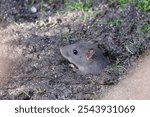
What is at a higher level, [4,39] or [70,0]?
[70,0]

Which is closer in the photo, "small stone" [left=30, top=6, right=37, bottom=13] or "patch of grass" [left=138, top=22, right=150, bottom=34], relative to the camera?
"patch of grass" [left=138, top=22, right=150, bottom=34]

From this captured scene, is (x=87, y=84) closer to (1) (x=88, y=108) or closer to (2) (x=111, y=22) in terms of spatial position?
(1) (x=88, y=108)

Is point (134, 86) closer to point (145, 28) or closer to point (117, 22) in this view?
point (145, 28)

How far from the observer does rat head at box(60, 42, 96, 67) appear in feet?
29.3

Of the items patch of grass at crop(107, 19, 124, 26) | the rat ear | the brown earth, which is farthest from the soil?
the rat ear

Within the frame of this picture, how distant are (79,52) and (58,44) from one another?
1.36 feet

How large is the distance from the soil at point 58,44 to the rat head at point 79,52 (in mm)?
143

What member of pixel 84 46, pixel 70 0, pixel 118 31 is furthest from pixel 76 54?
pixel 70 0

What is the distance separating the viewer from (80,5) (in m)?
10.0

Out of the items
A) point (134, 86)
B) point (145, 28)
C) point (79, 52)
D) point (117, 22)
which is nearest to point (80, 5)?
point (117, 22)

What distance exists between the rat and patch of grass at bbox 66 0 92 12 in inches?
40.4

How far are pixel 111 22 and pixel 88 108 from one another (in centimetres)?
231

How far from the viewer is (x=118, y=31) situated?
30.6ft

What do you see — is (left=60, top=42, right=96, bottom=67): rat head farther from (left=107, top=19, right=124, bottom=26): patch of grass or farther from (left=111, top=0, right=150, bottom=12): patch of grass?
(left=111, top=0, right=150, bottom=12): patch of grass
